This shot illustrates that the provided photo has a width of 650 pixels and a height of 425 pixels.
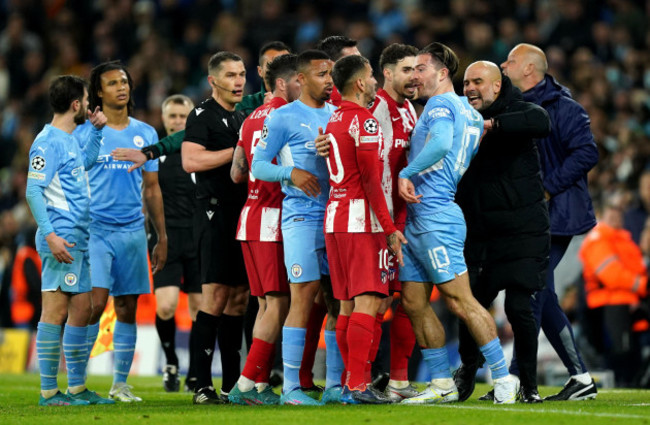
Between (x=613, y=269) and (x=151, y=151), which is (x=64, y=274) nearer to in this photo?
(x=151, y=151)

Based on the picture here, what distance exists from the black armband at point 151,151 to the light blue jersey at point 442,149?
2345 mm

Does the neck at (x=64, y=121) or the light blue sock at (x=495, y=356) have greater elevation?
the neck at (x=64, y=121)

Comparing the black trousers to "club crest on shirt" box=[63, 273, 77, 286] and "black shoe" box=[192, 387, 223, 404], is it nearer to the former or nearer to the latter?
"black shoe" box=[192, 387, 223, 404]

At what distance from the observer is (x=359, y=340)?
744cm

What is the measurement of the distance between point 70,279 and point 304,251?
1913 millimetres

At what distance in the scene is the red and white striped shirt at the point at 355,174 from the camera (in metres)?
7.39

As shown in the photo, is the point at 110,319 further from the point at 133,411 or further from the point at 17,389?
the point at 133,411

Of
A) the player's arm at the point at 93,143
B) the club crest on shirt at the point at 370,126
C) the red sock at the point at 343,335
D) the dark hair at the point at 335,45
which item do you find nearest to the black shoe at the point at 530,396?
the red sock at the point at 343,335

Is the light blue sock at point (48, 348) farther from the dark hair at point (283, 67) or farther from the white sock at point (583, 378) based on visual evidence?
the white sock at point (583, 378)

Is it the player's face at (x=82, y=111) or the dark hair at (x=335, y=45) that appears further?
the dark hair at (x=335, y=45)

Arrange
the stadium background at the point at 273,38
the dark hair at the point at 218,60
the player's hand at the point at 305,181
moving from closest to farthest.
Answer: the player's hand at the point at 305,181 → the dark hair at the point at 218,60 → the stadium background at the point at 273,38

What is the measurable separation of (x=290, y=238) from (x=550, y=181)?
8.11ft

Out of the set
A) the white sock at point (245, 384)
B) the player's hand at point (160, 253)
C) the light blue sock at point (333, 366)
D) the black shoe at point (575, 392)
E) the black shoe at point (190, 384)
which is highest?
the player's hand at point (160, 253)

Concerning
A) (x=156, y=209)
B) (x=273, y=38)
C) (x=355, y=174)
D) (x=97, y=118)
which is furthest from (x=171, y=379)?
(x=273, y=38)
